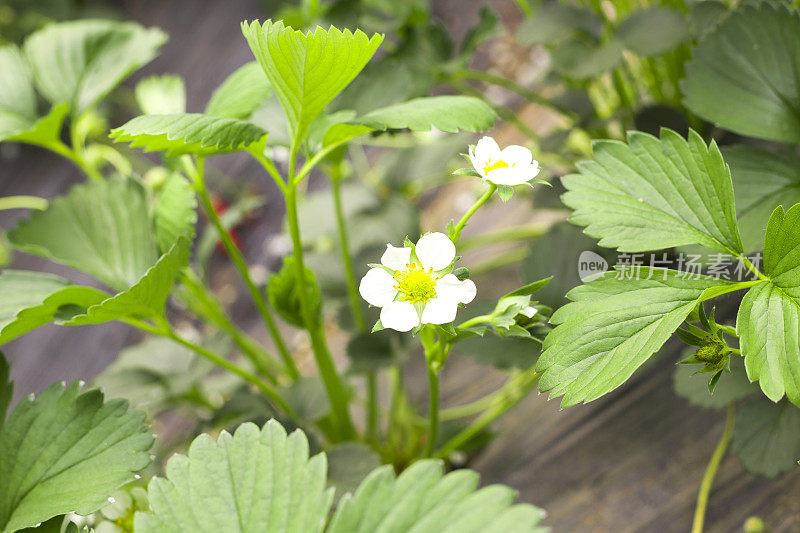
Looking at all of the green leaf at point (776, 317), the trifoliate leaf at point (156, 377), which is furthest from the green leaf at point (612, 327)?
the trifoliate leaf at point (156, 377)

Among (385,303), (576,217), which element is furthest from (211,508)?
(576,217)

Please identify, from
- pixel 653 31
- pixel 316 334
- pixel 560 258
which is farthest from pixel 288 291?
pixel 653 31

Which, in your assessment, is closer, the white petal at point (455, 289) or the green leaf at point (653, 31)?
the white petal at point (455, 289)

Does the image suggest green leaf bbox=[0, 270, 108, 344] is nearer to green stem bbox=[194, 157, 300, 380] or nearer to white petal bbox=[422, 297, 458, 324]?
green stem bbox=[194, 157, 300, 380]

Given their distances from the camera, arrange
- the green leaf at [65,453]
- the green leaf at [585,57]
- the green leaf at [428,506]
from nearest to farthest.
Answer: the green leaf at [428,506] → the green leaf at [65,453] → the green leaf at [585,57]

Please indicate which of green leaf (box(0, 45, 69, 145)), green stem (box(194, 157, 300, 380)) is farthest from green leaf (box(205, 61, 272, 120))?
green leaf (box(0, 45, 69, 145))

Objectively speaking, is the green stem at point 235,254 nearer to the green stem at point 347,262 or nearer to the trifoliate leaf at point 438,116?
the green stem at point 347,262
